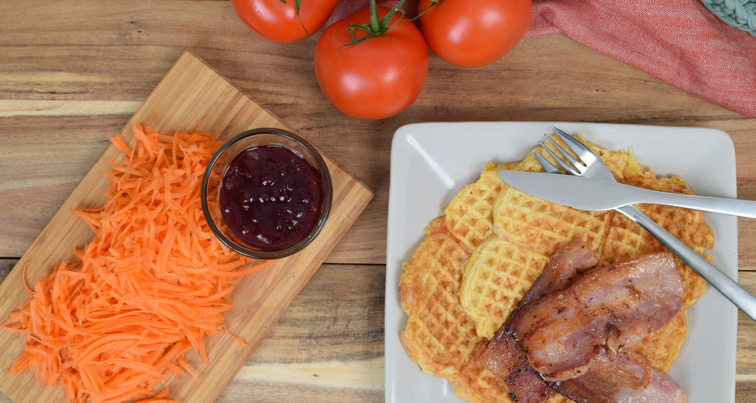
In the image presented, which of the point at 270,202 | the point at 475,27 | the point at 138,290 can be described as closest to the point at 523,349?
the point at 270,202

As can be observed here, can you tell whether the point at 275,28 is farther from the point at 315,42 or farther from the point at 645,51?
the point at 645,51

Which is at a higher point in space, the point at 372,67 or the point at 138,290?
the point at 372,67

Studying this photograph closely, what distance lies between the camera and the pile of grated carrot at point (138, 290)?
5.67 feet

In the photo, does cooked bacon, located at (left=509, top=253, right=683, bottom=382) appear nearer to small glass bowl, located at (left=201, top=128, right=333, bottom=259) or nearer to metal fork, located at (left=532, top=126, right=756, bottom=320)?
metal fork, located at (left=532, top=126, right=756, bottom=320)

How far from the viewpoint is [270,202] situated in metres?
1.64

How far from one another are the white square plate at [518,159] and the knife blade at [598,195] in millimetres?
122

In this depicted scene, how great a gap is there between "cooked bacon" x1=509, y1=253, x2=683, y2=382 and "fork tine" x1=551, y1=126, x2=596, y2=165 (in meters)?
0.37

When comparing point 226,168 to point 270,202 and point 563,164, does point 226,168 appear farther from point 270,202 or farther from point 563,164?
point 563,164

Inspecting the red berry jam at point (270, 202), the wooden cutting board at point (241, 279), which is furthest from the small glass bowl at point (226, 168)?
the wooden cutting board at point (241, 279)

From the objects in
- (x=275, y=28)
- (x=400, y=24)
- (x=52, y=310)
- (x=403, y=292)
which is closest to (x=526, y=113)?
(x=400, y=24)

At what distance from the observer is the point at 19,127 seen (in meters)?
2.02

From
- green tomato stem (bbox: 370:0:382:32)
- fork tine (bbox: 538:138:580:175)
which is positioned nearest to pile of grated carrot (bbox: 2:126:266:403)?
green tomato stem (bbox: 370:0:382:32)

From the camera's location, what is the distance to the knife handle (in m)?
1.68

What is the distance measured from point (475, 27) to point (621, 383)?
49.4 inches
